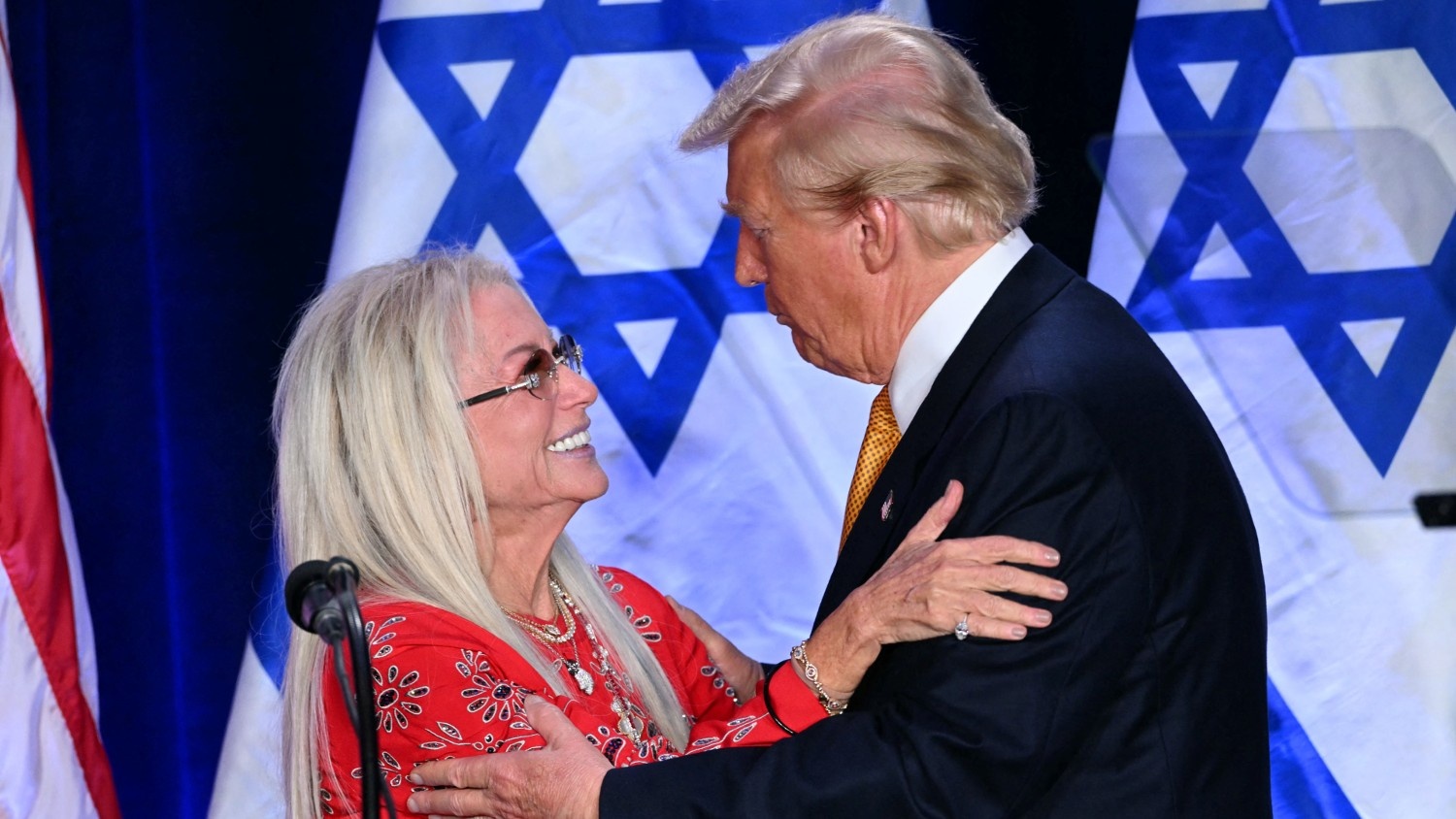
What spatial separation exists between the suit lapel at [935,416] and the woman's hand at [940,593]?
0.24ft

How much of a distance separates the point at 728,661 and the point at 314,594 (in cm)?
110

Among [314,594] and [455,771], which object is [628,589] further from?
[314,594]

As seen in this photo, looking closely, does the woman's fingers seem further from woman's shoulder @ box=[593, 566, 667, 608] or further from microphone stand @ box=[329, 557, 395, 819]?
woman's shoulder @ box=[593, 566, 667, 608]

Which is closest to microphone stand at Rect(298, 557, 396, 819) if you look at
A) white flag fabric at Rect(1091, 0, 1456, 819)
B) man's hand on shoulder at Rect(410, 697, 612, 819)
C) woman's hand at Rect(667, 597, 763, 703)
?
man's hand on shoulder at Rect(410, 697, 612, 819)

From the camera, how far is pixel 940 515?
1.60 m

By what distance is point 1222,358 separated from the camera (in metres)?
2.81

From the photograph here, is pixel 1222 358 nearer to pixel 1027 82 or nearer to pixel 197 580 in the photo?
pixel 1027 82

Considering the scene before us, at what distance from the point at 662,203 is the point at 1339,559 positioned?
1448mm

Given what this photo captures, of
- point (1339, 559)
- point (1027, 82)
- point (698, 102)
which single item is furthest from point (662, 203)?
point (1339, 559)

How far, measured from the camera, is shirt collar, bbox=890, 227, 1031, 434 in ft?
5.82

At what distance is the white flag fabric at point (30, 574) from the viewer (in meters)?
2.73

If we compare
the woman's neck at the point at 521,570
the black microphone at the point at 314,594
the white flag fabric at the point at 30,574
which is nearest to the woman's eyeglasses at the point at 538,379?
the woman's neck at the point at 521,570

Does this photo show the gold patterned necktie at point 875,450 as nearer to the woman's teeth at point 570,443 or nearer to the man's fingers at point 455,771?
the woman's teeth at point 570,443

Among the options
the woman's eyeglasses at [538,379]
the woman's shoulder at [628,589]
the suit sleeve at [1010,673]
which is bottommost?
the suit sleeve at [1010,673]
